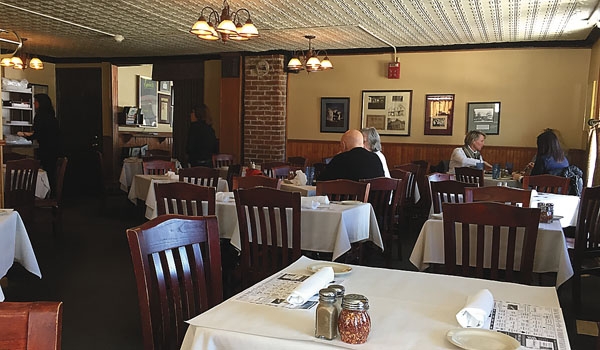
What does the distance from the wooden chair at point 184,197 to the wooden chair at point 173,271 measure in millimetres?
1219

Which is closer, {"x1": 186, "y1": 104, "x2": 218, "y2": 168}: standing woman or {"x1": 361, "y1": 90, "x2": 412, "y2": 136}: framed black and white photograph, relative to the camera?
{"x1": 186, "y1": 104, "x2": 218, "y2": 168}: standing woman

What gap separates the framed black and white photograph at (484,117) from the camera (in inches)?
324

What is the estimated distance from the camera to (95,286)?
443 centimetres

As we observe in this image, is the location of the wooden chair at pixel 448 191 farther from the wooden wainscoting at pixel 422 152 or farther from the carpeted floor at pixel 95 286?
the wooden wainscoting at pixel 422 152

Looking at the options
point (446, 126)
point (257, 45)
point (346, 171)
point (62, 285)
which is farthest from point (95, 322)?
point (446, 126)

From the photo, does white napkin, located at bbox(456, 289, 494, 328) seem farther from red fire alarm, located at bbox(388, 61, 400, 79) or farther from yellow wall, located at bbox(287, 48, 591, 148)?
red fire alarm, located at bbox(388, 61, 400, 79)

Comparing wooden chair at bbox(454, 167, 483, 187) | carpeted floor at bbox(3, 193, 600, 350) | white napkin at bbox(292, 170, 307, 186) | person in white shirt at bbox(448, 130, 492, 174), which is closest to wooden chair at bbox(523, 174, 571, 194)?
wooden chair at bbox(454, 167, 483, 187)

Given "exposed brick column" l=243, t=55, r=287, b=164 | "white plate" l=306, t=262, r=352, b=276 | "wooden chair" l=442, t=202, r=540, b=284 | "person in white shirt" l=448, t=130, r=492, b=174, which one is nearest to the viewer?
"white plate" l=306, t=262, r=352, b=276

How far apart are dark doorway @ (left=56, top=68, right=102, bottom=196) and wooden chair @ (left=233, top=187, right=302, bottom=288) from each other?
8.24 m

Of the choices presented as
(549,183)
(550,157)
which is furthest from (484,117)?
(549,183)

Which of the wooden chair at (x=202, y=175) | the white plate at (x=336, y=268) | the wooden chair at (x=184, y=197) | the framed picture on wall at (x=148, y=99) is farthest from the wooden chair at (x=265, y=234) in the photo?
the framed picture on wall at (x=148, y=99)

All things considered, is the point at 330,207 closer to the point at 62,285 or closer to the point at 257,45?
the point at 62,285

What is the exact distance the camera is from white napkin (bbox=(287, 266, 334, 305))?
1.64 m

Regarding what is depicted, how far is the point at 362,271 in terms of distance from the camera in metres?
2.07
